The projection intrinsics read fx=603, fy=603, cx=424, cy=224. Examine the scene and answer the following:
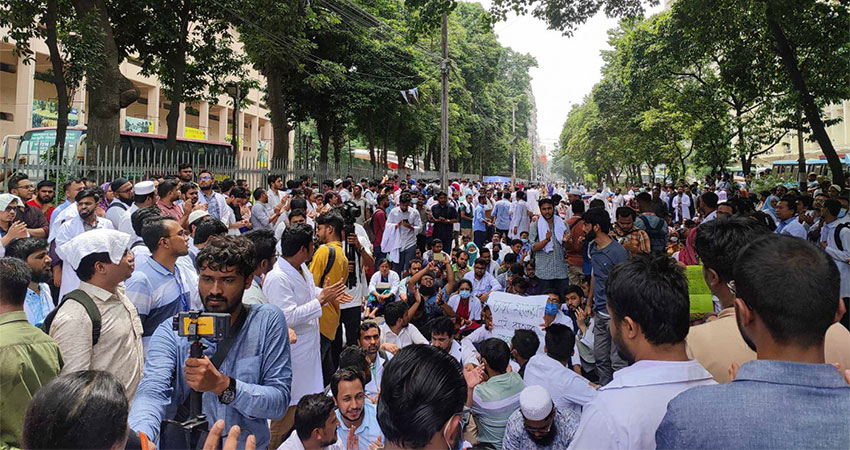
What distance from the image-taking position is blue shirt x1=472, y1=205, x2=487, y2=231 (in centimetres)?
1447

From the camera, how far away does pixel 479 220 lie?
14508 millimetres

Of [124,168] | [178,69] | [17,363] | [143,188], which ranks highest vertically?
[178,69]

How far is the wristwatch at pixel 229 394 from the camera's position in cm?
232

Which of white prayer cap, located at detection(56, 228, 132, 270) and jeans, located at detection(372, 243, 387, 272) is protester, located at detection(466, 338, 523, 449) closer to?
white prayer cap, located at detection(56, 228, 132, 270)

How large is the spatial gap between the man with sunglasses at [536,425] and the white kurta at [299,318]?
1.37 metres

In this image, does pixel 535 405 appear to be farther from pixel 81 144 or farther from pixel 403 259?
pixel 81 144

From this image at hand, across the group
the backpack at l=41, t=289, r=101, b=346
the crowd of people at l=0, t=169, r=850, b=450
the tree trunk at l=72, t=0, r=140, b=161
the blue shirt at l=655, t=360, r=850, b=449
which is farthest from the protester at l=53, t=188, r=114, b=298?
the tree trunk at l=72, t=0, r=140, b=161

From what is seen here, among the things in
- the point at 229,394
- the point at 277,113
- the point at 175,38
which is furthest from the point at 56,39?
the point at 229,394

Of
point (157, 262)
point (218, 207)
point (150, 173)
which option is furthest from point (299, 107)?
point (157, 262)

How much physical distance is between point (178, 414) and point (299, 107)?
2379 cm

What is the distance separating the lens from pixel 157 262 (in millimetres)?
3750

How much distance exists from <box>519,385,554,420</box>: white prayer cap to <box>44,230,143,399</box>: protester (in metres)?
2.14

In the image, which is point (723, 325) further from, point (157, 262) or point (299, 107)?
point (299, 107)

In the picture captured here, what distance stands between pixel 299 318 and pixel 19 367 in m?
1.75
